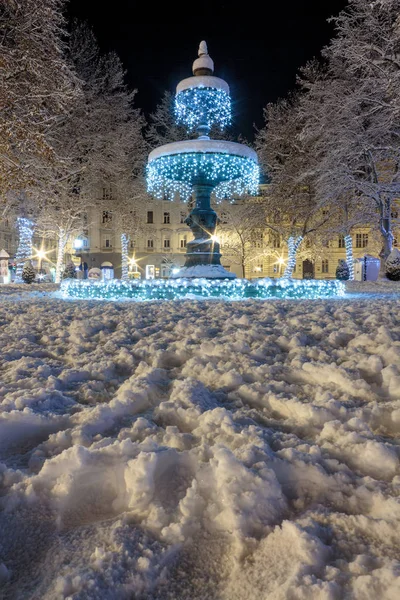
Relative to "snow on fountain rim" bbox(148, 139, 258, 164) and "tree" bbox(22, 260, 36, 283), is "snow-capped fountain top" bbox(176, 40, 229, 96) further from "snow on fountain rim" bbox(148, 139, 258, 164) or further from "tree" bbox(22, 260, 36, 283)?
"tree" bbox(22, 260, 36, 283)

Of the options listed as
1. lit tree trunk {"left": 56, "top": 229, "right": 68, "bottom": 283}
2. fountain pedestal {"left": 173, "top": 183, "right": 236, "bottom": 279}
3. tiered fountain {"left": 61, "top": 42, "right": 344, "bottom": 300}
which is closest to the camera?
tiered fountain {"left": 61, "top": 42, "right": 344, "bottom": 300}

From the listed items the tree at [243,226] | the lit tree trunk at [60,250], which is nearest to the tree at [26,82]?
the lit tree trunk at [60,250]

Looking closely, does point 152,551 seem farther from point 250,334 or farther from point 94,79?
point 94,79

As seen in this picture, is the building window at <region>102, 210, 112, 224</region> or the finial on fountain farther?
the building window at <region>102, 210, 112, 224</region>

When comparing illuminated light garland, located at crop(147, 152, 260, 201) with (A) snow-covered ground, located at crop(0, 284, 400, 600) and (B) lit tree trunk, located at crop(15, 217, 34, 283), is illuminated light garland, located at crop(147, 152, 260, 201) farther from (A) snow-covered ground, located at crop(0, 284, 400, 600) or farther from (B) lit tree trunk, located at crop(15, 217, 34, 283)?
A: (B) lit tree trunk, located at crop(15, 217, 34, 283)

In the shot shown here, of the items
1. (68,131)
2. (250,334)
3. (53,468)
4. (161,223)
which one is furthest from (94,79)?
(161,223)

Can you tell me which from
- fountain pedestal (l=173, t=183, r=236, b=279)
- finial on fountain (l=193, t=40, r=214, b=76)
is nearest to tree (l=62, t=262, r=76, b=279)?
fountain pedestal (l=173, t=183, r=236, b=279)

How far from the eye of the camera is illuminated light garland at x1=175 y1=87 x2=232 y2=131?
13016 millimetres

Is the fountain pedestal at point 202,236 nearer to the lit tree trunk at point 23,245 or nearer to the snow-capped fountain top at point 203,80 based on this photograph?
the snow-capped fountain top at point 203,80

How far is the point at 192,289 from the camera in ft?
35.7

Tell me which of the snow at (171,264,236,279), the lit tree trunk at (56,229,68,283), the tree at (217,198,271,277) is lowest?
the snow at (171,264,236,279)

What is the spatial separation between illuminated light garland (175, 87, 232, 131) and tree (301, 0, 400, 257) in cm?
612

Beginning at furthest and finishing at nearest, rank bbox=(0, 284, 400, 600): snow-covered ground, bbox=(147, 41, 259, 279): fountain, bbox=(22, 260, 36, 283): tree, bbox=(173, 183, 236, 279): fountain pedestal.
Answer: bbox=(22, 260, 36, 283): tree → bbox=(173, 183, 236, 279): fountain pedestal → bbox=(147, 41, 259, 279): fountain → bbox=(0, 284, 400, 600): snow-covered ground

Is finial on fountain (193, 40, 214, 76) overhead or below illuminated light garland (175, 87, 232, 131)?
overhead
